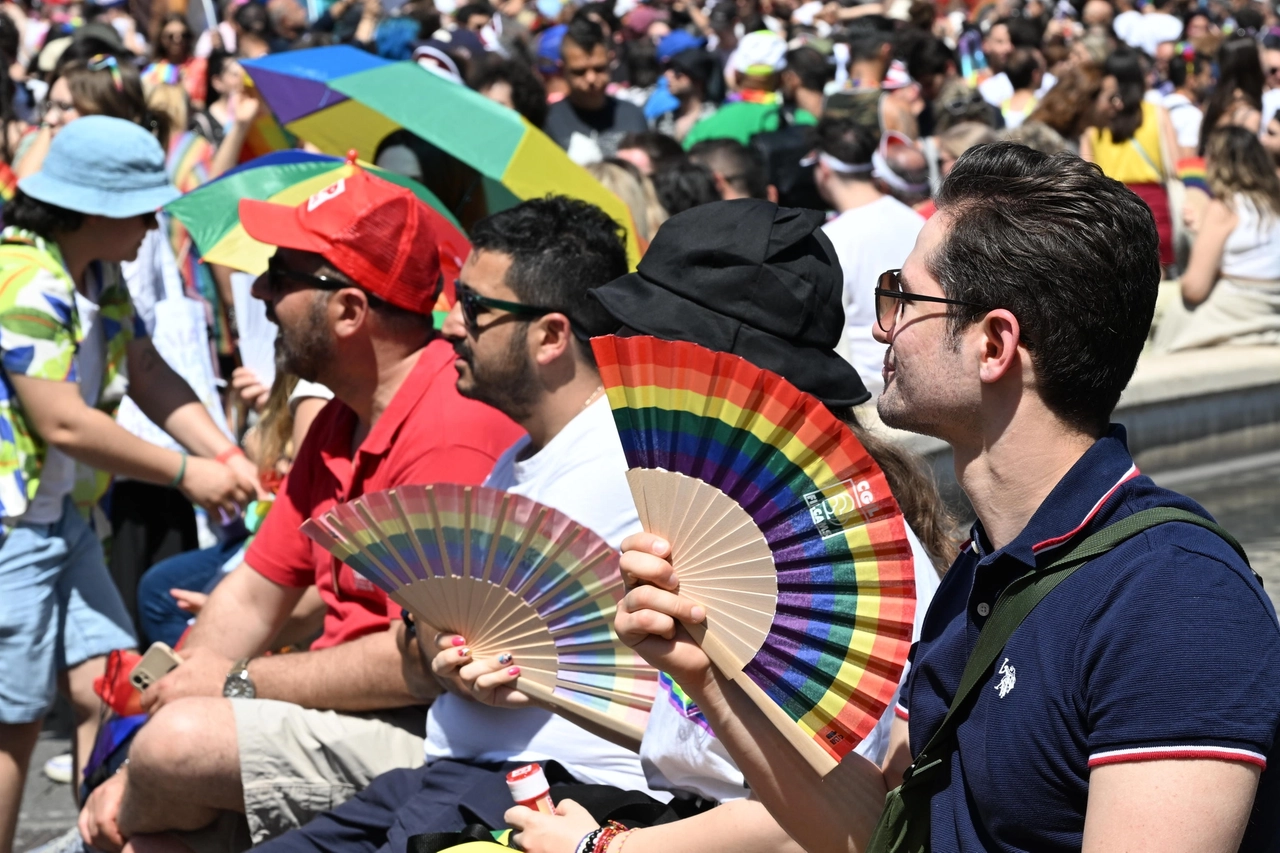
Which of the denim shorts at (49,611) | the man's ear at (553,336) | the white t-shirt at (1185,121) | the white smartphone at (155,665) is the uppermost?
the man's ear at (553,336)

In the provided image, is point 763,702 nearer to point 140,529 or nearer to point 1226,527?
point 140,529

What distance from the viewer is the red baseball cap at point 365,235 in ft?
12.8

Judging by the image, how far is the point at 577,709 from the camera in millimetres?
2836

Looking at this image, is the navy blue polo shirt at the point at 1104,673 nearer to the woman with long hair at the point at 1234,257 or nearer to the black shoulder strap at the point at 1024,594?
the black shoulder strap at the point at 1024,594

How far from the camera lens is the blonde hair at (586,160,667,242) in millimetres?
6641

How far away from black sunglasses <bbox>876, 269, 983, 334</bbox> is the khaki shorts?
72.3 inches

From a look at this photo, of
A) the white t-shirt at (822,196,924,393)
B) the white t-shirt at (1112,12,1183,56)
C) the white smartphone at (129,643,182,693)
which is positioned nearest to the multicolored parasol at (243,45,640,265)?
the white t-shirt at (822,196,924,393)

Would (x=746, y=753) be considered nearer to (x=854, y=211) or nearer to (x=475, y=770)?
(x=475, y=770)

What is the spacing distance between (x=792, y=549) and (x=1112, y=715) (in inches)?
21.8

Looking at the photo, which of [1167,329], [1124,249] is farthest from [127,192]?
[1167,329]

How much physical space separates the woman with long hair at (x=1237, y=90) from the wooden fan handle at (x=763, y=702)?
9.21 m

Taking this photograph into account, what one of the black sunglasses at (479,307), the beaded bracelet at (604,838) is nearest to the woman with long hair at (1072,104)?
the black sunglasses at (479,307)

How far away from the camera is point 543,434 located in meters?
3.35

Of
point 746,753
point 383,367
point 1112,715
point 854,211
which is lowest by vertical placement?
point 854,211
